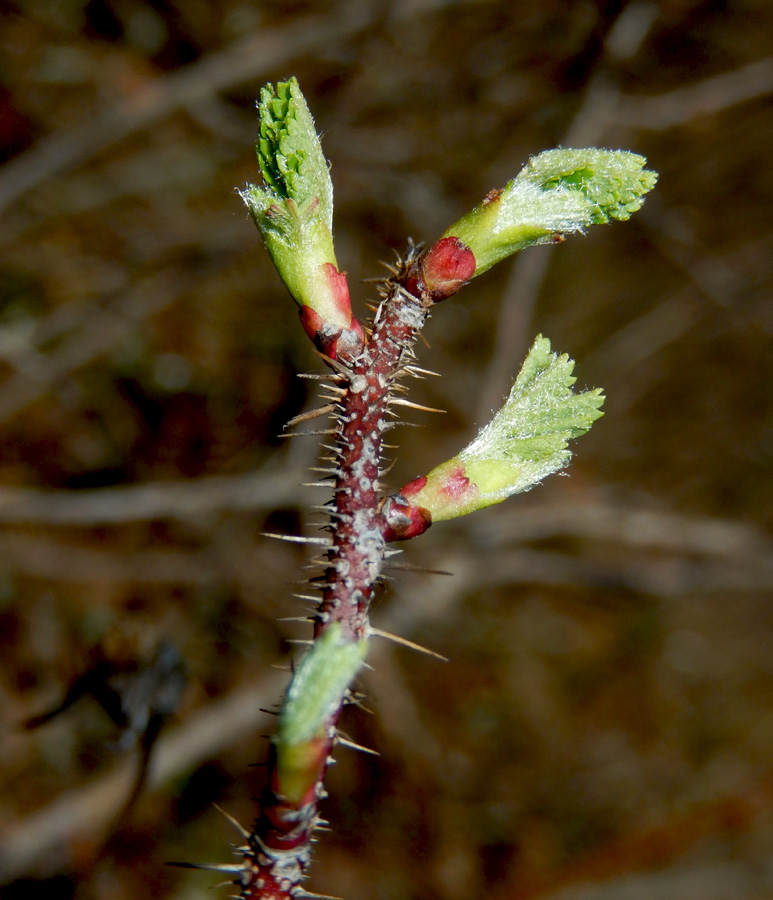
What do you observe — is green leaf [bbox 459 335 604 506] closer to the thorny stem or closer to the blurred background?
→ the thorny stem

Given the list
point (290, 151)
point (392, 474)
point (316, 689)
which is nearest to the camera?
point (316, 689)

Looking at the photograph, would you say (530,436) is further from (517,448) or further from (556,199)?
(556,199)

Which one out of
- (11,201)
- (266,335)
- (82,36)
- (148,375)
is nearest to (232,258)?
(266,335)

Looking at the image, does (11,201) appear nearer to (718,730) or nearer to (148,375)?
(148,375)

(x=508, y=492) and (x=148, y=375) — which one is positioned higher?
(x=148, y=375)

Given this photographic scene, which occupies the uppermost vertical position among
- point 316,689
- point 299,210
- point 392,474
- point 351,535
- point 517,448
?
point 392,474

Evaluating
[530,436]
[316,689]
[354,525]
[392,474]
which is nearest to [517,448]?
[530,436]

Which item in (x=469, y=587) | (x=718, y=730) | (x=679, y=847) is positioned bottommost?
(x=679, y=847)
